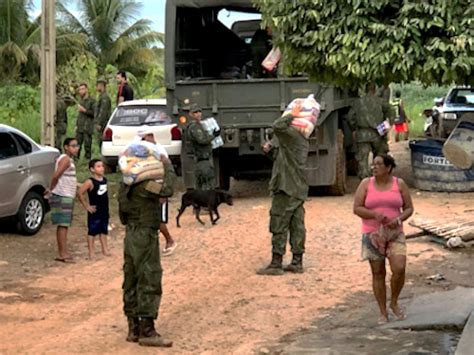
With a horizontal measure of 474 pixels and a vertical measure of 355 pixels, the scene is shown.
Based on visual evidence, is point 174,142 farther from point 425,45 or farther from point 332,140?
point 425,45

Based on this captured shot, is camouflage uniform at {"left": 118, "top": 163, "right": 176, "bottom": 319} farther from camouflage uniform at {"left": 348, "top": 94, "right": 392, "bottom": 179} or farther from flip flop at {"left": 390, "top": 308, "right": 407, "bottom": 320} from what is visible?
camouflage uniform at {"left": 348, "top": 94, "right": 392, "bottom": 179}

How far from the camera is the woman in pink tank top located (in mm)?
7664

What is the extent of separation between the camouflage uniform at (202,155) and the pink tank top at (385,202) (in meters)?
6.04

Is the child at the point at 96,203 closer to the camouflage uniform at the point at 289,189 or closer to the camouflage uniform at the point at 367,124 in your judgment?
the camouflage uniform at the point at 289,189

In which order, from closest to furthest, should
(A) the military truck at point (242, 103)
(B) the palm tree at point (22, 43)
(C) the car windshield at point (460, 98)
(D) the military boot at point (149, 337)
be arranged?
(D) the military boot at point (149, 337) < (A) the military truck at point (242, 103) < (C) the car windshield at point (460, 98) < (B) the palm tree at point (22, 43)

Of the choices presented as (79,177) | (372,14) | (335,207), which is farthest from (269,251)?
(79,177)

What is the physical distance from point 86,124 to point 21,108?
308 inches

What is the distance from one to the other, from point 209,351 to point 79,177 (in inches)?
409

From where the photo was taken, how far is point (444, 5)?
18.8 ft

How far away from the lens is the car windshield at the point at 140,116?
16750 mm

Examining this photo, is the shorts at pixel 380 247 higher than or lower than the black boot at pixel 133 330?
higher

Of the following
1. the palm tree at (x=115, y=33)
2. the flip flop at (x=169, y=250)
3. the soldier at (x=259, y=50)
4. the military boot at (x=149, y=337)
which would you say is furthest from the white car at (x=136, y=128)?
the palm tree at (x=115, y=33)

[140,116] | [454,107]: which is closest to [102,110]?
[140,116]

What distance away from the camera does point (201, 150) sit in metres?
13.7
